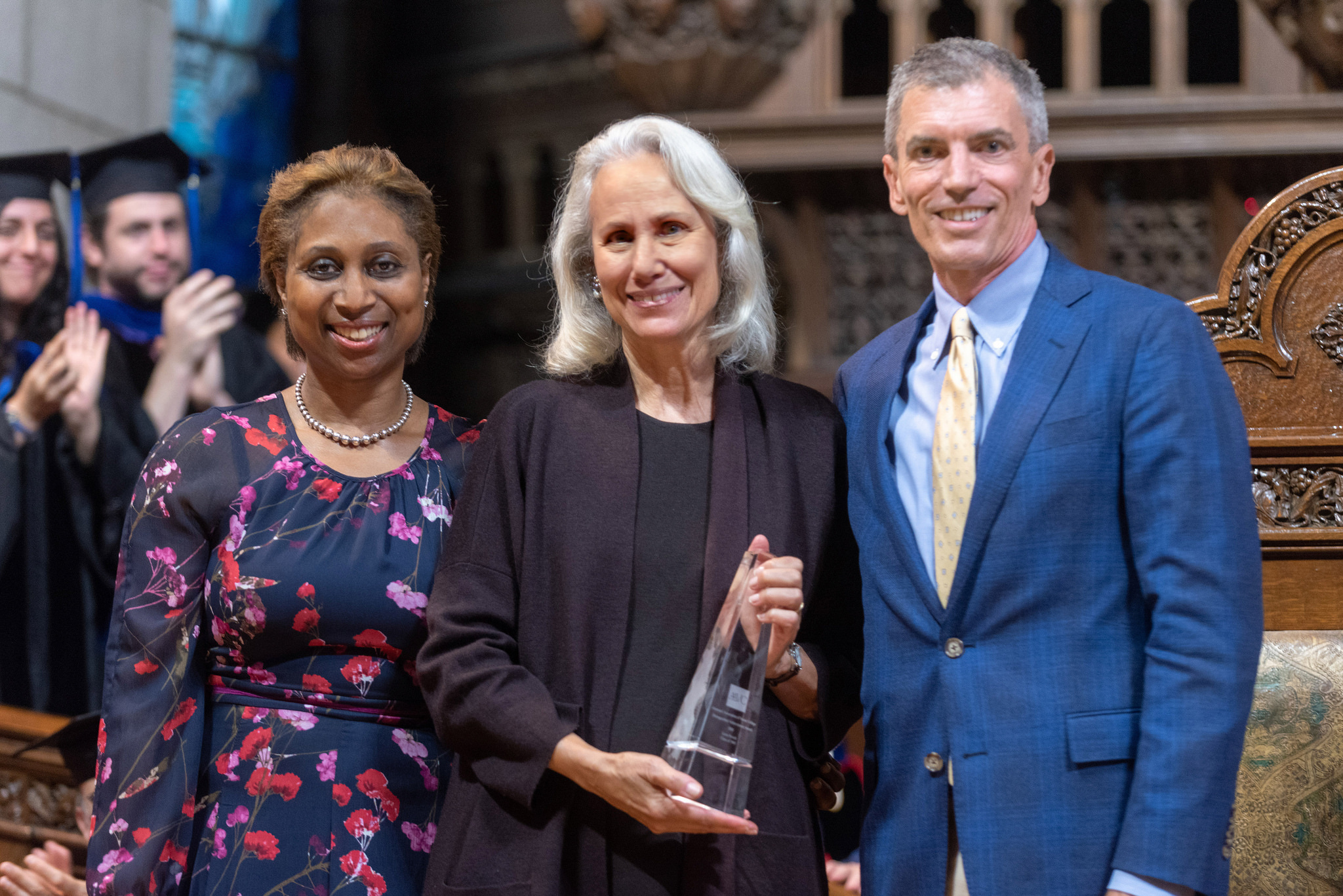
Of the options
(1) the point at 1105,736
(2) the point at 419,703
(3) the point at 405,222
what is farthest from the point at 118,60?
(1) the point at 1105,736

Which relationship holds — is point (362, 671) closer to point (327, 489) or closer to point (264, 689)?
point (264, 689)

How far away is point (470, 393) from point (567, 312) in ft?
14.3

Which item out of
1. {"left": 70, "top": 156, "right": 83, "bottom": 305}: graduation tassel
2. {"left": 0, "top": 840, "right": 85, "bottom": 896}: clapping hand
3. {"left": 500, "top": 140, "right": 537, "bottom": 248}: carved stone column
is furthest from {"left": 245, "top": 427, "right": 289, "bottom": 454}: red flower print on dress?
{"left": 500, "top": 140, "right": 537, "bottom": 248}: carved stone column

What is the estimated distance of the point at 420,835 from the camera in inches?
74.2

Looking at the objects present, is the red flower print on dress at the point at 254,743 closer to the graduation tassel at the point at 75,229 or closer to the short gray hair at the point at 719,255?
the short gray hair at the point at 719,255

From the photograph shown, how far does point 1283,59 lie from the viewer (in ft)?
13.6

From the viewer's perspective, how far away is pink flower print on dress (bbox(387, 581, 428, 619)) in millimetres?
1889

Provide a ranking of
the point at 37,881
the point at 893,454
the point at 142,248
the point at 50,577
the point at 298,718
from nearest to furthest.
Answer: the point at 893,454 < the point at 298,718 < the point at 37,881 < the point at 50,577 < the point at 142,248

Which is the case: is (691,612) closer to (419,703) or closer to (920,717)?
(920,717)

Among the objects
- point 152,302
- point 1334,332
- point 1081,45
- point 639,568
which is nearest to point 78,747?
point 639,568

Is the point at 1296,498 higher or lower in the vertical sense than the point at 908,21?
lower

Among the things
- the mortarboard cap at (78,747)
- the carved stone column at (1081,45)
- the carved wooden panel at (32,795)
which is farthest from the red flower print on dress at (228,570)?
the carved stone column at (1081,45)

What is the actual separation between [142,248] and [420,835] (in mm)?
3079

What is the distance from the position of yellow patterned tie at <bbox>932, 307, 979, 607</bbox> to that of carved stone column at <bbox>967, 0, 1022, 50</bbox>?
2733 millimetres
